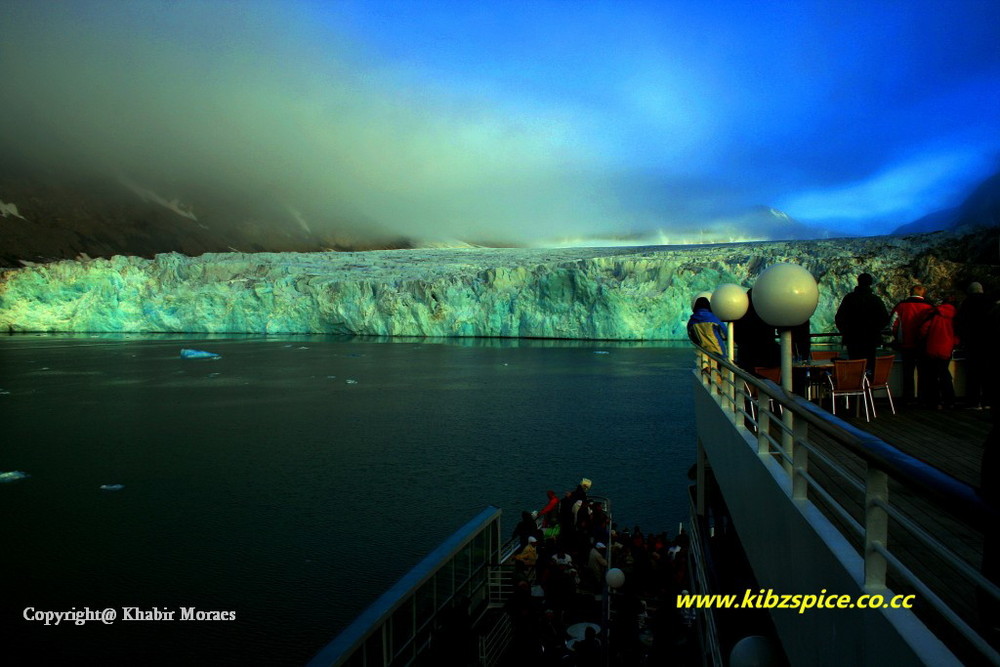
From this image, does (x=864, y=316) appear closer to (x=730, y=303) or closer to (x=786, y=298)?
(x=730, y=303)

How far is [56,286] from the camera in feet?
140

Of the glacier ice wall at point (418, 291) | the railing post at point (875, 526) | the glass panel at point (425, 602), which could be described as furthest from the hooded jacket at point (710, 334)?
the glacier ice wall at point (418, 291)

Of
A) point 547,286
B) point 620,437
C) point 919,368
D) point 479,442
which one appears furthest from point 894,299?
point 919,368

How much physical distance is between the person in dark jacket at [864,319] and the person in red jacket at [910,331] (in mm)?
360

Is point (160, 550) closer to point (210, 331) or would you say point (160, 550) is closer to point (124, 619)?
point (124, 619)

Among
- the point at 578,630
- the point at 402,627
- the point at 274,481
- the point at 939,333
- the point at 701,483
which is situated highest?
the point at 939,333

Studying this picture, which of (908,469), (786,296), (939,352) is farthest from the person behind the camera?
(939,352)

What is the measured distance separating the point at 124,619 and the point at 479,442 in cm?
823

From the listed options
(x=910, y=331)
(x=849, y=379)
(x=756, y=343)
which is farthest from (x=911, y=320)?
(x=756, y=343)

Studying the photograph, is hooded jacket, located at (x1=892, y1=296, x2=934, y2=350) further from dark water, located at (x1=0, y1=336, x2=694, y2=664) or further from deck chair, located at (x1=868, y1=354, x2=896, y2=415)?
dark water, located at (x1=0, y1=336, x2=694, y2=664)

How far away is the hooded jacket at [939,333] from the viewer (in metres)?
4.73

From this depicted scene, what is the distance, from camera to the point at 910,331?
5.02 m

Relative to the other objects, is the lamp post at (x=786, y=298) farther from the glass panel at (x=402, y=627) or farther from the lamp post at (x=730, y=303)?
the glass panel at (x=402, y=627)

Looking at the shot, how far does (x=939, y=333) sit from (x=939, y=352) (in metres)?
0.15
